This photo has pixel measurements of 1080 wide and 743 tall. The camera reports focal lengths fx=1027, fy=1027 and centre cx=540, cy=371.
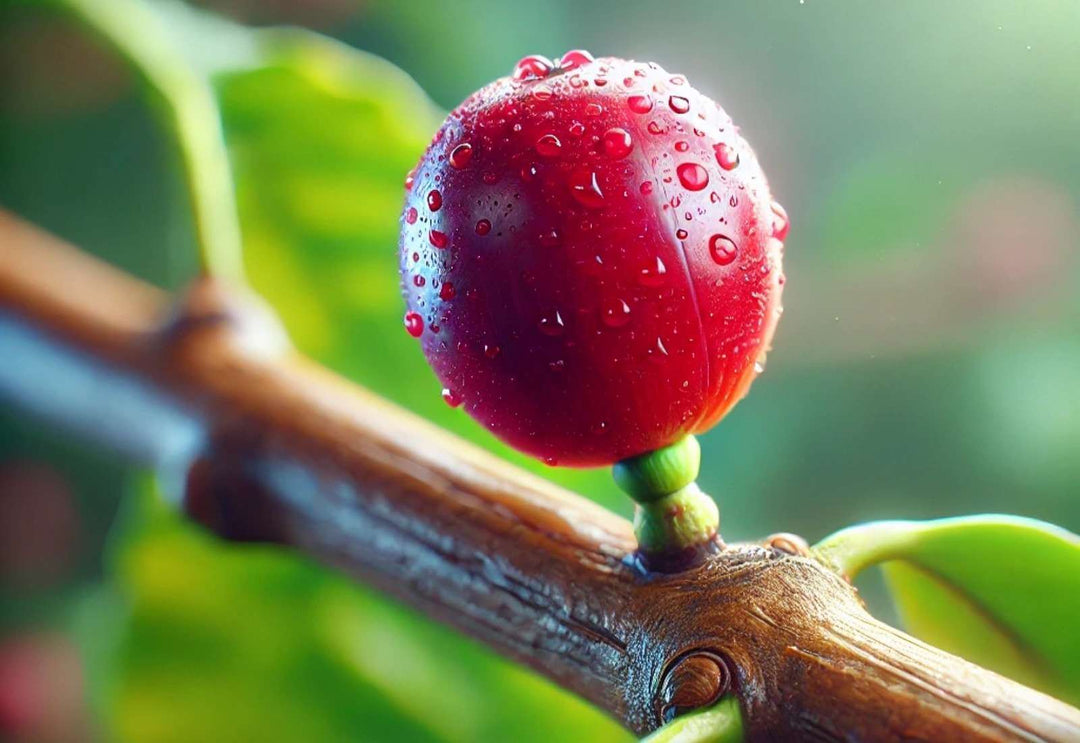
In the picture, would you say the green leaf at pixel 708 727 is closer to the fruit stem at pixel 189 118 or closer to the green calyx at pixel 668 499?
the green calyx at pixel 668 499

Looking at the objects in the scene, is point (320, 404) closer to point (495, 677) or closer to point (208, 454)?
point (208, 454)

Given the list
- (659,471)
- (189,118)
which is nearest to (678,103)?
(659,471)

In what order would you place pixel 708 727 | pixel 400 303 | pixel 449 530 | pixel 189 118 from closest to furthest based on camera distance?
1. pixel 708 727
2. pixel 449 530
3. pixel 189 118
4. pixel 400 303

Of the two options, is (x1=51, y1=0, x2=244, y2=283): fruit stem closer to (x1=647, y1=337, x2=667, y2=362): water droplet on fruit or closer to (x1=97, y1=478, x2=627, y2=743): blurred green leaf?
(x1=97, y1=478, x2=627, y2=743): blurred green leaf

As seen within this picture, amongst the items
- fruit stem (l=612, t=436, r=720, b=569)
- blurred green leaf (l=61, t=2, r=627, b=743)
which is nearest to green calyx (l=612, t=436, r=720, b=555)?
fruit stem (l=612, t=436, r=720, b=569)

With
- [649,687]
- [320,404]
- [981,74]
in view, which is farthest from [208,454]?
[981,74]

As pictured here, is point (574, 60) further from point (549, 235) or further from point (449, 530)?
point (449, 530)
